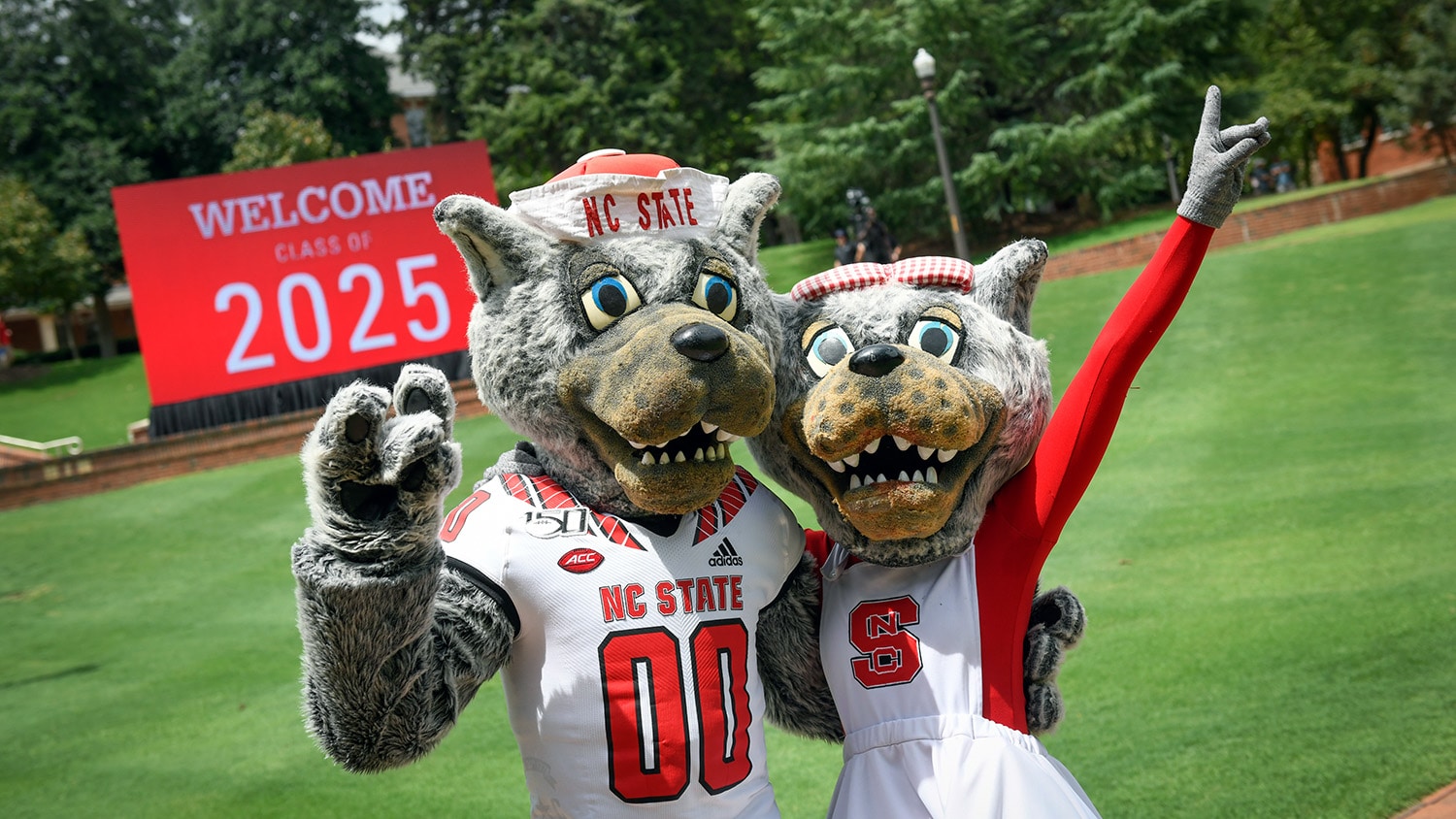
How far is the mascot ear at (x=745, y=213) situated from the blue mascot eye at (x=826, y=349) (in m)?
0.25

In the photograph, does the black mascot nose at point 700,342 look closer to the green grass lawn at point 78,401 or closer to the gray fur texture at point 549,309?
the gray fur texture at point 549,309


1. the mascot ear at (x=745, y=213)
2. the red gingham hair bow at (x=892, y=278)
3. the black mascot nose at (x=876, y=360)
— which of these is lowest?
the black mascot nose at (x=876, y=360)

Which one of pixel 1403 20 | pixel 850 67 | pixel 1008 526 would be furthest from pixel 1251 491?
pixel 1403 20

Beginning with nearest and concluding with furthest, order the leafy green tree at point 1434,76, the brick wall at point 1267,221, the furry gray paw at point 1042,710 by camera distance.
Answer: the furry gray paw at point 1042,710
the brick wall at point 1267,221
the leafy green tree at point 1434,76

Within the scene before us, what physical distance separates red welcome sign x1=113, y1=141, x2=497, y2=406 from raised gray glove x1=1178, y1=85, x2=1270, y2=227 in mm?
14163

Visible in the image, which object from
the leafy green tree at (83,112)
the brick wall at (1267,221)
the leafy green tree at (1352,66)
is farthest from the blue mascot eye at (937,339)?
the leafy green tree at (83,112)

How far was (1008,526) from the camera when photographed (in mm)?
2859

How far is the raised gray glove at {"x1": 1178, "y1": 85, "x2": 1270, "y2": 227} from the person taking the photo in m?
2.67

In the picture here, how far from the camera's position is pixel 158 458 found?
51.8 feet

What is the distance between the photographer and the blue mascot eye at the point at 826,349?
2.75 m

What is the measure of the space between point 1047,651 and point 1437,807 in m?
2.23

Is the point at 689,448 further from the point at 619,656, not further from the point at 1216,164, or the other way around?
the point at 1216,164

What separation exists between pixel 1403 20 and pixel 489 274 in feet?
106

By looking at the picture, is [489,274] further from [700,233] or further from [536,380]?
[700,233]
